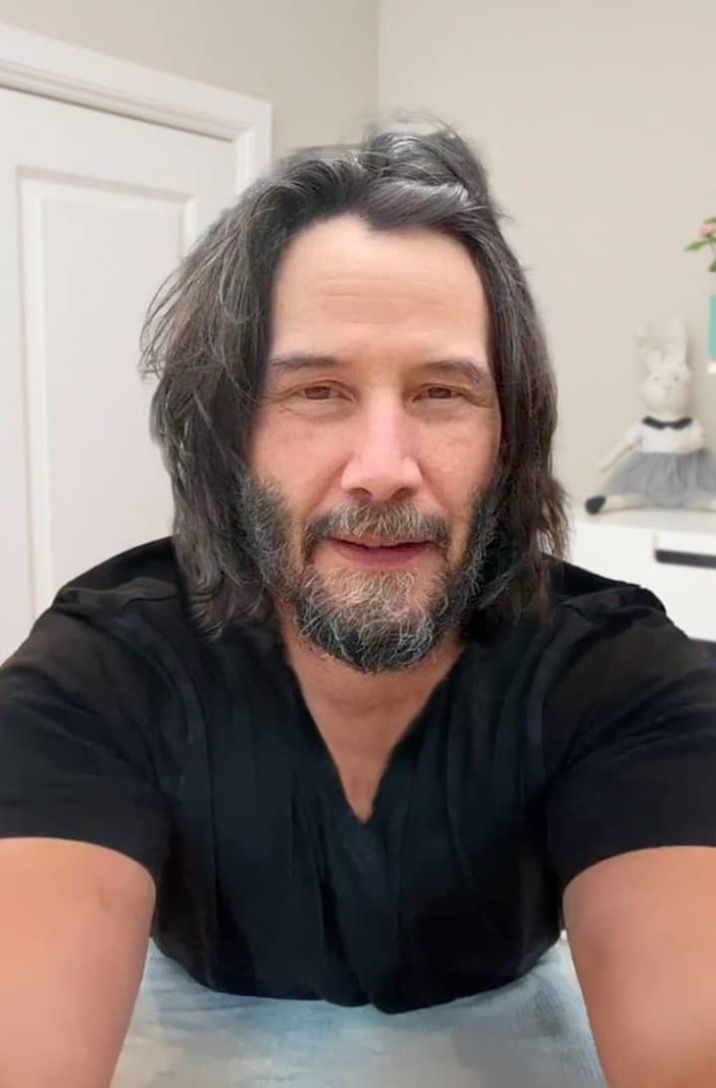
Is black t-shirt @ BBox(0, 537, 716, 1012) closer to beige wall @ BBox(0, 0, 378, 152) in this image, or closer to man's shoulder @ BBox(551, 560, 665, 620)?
man's shoulder @ BBox(551, 560, 665, 620)

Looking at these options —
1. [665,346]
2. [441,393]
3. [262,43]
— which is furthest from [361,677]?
[262,43]

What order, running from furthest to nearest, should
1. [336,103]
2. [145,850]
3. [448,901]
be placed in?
[336,103]
[448,901]
[145,850]

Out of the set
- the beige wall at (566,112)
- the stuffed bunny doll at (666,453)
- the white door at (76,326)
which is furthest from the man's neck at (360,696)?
the beige wall at (566,112)

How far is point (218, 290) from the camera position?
0.83 m

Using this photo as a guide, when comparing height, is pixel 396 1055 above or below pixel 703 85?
below

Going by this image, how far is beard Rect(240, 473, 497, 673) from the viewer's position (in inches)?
Answer: 29.3

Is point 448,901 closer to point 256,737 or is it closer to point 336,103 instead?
point 256,737

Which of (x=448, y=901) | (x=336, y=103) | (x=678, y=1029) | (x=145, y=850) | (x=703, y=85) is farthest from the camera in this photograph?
(x=336, y=103)

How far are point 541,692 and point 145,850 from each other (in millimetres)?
303

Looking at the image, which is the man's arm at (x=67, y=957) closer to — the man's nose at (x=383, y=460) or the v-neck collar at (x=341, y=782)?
the v-neck collar at (x=341, y=782)

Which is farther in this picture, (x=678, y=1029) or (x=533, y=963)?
(x=533, y=963)

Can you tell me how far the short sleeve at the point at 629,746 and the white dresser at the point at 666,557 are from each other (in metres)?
0.78

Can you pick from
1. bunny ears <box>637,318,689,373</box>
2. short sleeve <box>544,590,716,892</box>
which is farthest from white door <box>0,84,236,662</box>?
short sleeve <box>544,590,716,892</box>

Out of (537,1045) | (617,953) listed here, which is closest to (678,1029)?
(617,953)
